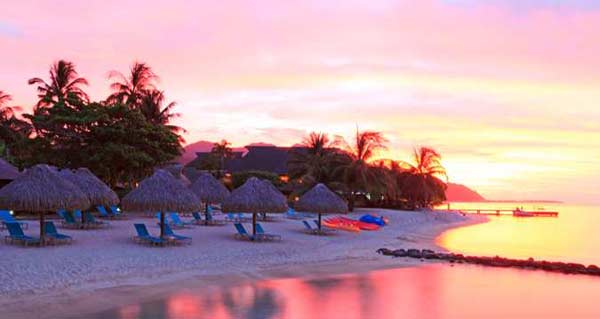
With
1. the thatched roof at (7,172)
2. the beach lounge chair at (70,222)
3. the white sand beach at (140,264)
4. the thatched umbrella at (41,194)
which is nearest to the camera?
the white sand beach at (140,264)

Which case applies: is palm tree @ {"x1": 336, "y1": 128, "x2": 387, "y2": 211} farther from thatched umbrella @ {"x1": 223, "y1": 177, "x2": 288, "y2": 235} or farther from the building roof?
thatched umbrella @ {"x1": 223, "y1": 177, "x2": 288, "y2": 235}

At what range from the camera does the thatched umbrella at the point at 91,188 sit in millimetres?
18375

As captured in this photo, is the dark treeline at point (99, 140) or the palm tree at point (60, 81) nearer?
the dark treeline at point (99, 140)

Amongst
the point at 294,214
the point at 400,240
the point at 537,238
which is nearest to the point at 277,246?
the point at 400,240

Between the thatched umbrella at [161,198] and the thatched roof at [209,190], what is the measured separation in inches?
202

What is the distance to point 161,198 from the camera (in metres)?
16.3

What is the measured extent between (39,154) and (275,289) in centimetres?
1610

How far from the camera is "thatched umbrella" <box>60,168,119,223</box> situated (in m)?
18.4

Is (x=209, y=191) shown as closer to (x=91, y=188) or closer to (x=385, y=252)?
(x=91, y=188)

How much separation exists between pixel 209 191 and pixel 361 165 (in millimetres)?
13771

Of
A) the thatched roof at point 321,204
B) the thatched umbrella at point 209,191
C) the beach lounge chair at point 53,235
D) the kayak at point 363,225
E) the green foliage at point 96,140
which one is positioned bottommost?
the kayak at point 363,225

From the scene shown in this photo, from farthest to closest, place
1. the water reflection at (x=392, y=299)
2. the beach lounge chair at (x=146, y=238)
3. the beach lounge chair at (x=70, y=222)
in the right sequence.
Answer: the beach lounge chair at (x=70, y=222) < the beach lounge chair at (x=146, y=238) < the water reflection at (x=392, y=299)

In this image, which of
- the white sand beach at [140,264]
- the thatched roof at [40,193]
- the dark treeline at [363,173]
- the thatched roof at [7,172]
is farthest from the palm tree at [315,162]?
the thatched roof at [40,193]

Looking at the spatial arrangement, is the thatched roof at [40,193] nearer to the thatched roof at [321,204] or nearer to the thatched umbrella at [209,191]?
the thatched umbrella at [209,191]
